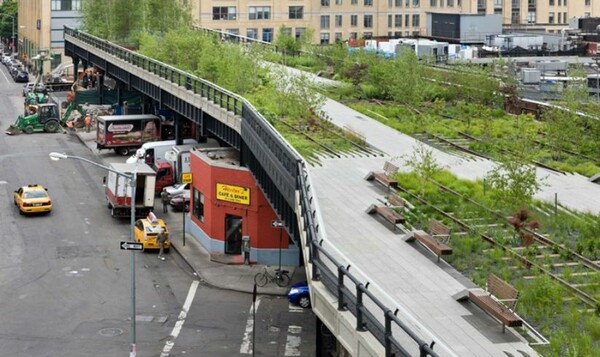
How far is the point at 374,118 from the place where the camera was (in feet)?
196

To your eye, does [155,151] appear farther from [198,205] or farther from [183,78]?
[198,205]

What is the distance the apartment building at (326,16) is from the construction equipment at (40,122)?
29.7 meters

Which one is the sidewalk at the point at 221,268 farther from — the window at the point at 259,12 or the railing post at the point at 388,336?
the window at the point at 259,12

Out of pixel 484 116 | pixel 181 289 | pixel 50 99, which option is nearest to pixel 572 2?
pixel 50 99

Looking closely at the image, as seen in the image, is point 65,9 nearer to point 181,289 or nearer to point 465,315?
point 181,289

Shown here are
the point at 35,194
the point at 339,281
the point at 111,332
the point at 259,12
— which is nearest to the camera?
the point at 339,281

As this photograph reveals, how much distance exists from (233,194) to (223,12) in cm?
7175

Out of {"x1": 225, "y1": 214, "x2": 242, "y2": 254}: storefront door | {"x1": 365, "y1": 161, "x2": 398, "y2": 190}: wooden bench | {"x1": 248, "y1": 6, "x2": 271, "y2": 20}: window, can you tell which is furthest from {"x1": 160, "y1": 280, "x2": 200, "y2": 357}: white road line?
{"x1": 248, "y1": 6, "x2": 271, "y2": 20}: window

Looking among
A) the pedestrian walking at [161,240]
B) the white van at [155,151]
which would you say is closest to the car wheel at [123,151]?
the white van at [155,151]

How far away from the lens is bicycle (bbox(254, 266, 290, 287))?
45.5m

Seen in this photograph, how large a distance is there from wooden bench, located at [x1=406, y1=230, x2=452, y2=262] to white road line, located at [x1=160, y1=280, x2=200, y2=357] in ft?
32.2

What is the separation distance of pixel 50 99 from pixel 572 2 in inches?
2861

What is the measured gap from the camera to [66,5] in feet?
462

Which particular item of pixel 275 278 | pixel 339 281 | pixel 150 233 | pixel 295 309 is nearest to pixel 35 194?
pixel 150 233
